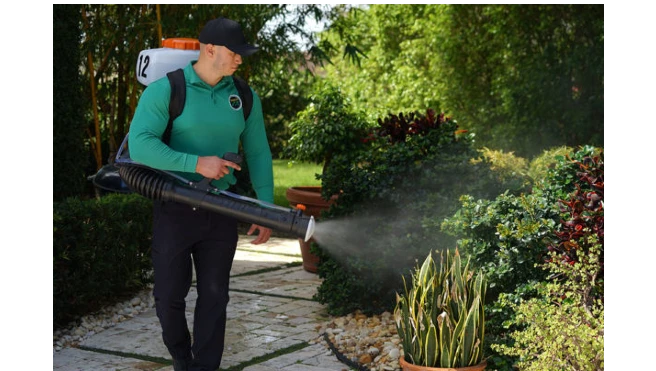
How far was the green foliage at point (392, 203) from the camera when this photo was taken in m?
5.16

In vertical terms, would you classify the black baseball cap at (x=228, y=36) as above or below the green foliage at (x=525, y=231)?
above

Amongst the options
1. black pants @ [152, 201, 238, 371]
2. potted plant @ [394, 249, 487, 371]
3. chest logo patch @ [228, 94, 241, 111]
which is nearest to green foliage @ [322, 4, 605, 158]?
chest logo patch @ [228, 94, 241, 111]

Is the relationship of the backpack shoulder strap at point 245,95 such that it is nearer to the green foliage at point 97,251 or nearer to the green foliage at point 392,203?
the green foliage at point 392,203

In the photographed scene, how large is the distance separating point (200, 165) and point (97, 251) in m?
2.18

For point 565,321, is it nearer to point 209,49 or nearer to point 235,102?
point 235,102

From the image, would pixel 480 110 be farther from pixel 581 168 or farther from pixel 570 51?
pixel 581 168

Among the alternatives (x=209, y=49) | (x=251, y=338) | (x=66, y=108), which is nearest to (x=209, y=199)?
(x=209, y=49)

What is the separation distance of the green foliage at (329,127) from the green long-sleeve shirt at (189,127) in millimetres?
2939

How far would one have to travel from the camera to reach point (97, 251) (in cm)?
540

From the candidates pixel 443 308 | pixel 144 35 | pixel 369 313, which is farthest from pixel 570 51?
pixel 443 308

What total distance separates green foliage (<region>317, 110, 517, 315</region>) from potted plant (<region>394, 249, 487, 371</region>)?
3.33 ft

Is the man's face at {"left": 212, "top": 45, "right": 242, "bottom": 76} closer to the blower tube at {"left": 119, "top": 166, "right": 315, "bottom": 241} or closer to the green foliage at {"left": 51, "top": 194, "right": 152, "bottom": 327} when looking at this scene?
the blower tube at {"left": 119, "top": 166, "right": 315, "bottom": 241}

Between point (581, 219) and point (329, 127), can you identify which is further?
point (329, 127)

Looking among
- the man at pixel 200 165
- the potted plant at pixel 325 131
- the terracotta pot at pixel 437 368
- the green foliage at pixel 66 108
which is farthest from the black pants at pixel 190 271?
the potted plant at pixel 325 131
